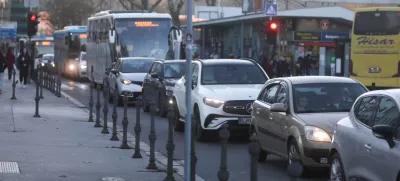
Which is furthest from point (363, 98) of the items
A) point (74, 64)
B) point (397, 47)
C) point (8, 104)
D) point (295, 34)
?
point (74, 64)

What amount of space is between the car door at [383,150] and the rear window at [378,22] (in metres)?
23.0

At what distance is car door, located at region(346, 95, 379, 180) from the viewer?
30.3ft

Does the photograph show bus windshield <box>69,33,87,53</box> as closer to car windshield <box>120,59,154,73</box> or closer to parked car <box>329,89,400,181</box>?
car windshield <box>120,59,154,73</box>

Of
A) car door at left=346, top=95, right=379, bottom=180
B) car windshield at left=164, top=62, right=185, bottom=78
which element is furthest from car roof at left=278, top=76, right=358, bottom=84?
car windshield at left=164, top=62, right=185, bottom=78

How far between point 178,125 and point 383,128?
37.7 ft

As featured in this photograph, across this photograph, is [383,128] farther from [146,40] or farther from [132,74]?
[146,40]

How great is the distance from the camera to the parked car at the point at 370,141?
8438mm

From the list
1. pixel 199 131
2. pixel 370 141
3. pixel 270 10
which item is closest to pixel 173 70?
pixel 199 131

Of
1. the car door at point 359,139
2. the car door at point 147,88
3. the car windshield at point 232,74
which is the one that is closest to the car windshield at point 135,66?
the car door at point 147,88

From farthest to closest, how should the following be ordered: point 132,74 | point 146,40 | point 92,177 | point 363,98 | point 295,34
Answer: point 295,34 < point 146,40 < point 132,74 < point 92,177 < point 363,98

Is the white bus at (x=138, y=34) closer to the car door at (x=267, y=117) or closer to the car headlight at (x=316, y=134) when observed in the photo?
the car door at (x=267, y=117)

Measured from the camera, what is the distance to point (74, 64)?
186ft

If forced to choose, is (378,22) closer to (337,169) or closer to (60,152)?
(60,152)

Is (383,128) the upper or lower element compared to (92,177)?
upper
